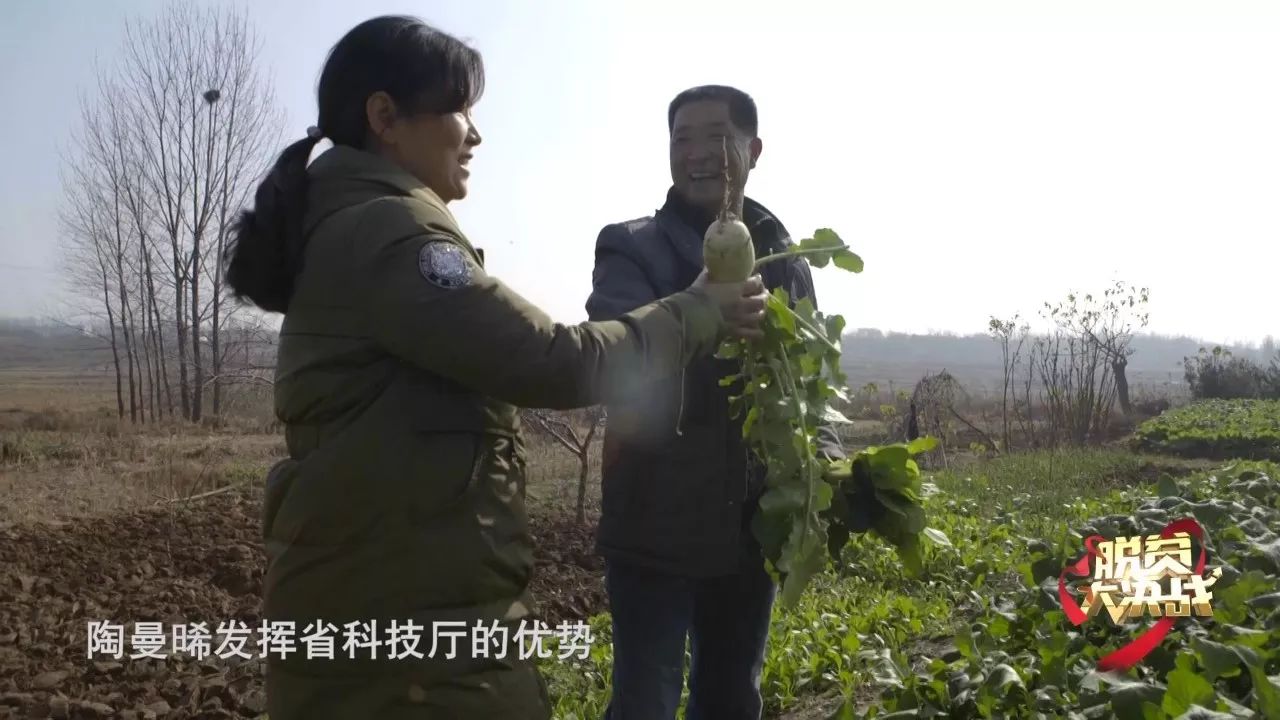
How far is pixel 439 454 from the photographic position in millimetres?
1188

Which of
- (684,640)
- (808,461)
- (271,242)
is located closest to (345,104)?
(271,242)

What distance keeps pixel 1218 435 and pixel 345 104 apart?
12.4 m

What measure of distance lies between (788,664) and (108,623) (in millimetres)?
3287

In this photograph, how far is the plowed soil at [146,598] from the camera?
11.5ft

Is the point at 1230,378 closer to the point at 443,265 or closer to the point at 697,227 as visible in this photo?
the point at 697,227

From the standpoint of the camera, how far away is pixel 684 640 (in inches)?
72.2

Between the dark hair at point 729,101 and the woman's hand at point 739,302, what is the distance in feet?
2.01

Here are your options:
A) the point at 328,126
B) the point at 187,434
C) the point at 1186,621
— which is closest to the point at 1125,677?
the point at 1186,621

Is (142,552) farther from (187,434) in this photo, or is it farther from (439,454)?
(187,434)

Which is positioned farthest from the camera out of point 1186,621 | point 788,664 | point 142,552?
point 142,552

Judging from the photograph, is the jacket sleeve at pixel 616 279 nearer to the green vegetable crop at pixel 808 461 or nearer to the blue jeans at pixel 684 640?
the green vegetable crop at pixel 808 461

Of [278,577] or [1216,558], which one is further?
[1216,558]

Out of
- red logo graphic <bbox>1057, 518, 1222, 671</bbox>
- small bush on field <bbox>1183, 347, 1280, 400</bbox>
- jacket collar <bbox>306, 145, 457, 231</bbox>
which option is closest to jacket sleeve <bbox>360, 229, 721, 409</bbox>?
jacket collar <bbox>306, 145, 457, 231</bbox>

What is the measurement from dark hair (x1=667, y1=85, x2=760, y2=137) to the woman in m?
0.86
